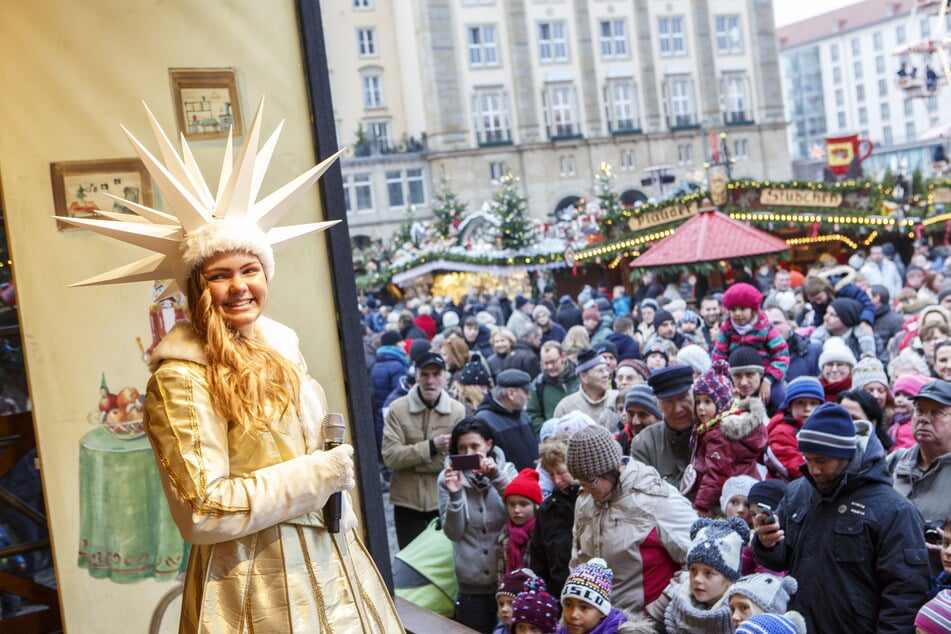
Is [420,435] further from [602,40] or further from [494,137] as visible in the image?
[602,40]

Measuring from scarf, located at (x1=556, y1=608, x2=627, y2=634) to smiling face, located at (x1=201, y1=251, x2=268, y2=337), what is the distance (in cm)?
202

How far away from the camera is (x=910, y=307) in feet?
34.2

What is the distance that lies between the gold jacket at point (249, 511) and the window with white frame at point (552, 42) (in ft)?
174

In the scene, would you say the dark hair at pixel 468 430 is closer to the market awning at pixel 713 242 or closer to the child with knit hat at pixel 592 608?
the child with knit hat at pixel 592 608

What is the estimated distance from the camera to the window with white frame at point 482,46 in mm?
52344

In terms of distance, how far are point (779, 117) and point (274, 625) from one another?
5986 centimetres

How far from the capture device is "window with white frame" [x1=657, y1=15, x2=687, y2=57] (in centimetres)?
5694

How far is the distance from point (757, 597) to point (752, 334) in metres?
3.52

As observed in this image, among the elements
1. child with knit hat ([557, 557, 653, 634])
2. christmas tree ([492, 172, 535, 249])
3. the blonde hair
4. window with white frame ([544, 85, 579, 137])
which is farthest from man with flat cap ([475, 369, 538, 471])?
window with white frame ([544, 85, 579, 137])

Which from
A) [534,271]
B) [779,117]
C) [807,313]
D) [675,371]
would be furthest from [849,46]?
[675,371]

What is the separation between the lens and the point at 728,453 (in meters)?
5.09

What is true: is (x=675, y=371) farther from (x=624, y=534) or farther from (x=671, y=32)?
(x=671, y=32)

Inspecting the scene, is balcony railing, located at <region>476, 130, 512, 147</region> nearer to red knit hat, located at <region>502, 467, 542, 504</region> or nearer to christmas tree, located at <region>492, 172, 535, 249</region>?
christmas tree, located at <region>492, 172, 535, 249</region>

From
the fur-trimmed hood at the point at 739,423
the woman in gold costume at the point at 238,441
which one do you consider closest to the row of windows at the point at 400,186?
the fur-trimmed hood at the point at 739,423
